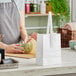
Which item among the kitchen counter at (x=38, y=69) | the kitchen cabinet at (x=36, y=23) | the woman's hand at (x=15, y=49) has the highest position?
the kitchen cabinet at (x=36, y=23)

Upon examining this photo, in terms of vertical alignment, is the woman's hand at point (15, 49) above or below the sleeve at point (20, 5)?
below

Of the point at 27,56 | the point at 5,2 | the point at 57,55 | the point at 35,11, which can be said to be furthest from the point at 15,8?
the point at 35,11

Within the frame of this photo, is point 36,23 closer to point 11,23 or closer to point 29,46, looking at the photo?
point 11,23

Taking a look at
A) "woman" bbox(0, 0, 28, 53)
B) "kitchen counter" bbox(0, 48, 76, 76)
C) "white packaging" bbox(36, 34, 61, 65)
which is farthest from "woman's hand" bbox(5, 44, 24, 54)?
"woman" bbox(0, 0, 28, 53)

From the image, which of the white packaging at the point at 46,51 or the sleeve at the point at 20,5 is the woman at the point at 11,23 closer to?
the sleeve at the point at 20,5

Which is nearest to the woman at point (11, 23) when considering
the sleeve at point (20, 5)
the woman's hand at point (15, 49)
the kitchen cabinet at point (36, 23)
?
the sleeve at point (20, 5)

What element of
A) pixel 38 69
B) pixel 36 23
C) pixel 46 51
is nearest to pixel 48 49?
pixel 46 51

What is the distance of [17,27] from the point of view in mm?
3354

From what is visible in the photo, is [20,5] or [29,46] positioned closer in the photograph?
[29,46]

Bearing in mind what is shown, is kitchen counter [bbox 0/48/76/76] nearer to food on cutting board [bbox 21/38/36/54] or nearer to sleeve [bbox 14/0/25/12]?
food on cutting board [bbox 21/38/36/54]

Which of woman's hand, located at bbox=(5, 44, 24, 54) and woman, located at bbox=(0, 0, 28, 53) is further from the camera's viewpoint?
woman, located at bbox=(0, 0, 28, 53)

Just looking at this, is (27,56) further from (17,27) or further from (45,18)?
(45,18)

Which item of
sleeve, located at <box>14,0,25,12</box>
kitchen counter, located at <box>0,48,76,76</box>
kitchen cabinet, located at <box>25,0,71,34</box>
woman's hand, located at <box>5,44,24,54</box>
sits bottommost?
kitchen counter, located at <box>0,48,76,76</box>

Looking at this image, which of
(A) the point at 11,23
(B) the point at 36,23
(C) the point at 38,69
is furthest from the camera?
(B) the point at 36,23
